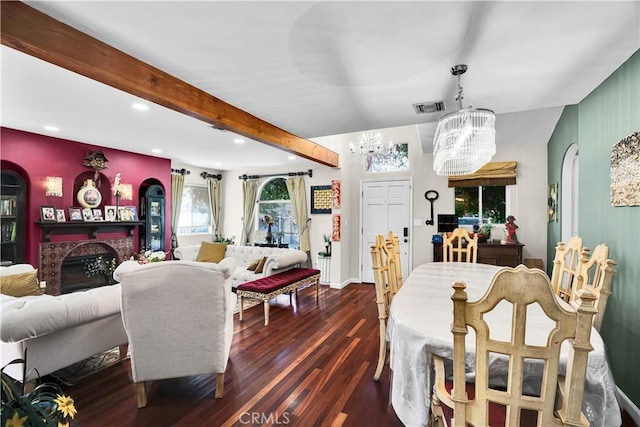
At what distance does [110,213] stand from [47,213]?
2.71ft

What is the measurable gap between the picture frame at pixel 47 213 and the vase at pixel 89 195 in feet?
1.25

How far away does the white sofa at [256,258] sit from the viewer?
450 centimetres

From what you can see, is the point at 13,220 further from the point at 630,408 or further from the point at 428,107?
the point at 630,408

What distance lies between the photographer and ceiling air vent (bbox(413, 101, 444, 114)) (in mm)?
2850

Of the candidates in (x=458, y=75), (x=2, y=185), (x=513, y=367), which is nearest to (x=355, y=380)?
(x=513, y=367)

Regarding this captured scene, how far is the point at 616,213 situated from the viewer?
7.16 ft

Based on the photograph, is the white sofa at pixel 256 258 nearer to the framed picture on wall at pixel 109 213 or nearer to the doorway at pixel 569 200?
the framed picture on wall at pixel 109 213

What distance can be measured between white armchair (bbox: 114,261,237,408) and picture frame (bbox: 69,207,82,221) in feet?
10.7

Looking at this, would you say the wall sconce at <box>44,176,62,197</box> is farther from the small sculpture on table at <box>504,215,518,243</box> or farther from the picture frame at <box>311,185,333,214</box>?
the small sculpture on table at <box>504,215,518,243</box>

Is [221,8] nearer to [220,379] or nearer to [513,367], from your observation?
[513,367]

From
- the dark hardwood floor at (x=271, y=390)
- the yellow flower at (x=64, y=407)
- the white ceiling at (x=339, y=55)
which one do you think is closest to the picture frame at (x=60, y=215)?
the white ceiling at (x=339, y=55)

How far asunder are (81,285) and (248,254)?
8.58 ft

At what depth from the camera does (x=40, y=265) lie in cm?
405

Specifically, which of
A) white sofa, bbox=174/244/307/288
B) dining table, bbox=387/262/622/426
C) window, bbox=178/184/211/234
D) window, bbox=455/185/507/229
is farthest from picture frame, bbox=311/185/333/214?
dining table, bbox=387/262/622/426
